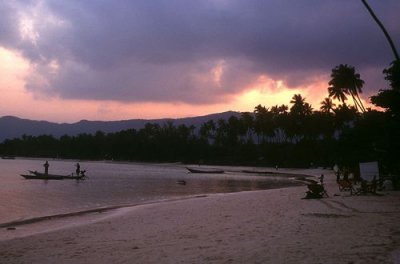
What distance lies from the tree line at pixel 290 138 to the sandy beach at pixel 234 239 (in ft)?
33.1

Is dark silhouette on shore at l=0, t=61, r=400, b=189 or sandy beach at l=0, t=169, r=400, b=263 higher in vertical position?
dark silhouette on shore at l=0, t=61, r=400, b=189

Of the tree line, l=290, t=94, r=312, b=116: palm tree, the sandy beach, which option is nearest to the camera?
the sandy beach

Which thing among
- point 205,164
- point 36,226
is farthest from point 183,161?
point 36,226

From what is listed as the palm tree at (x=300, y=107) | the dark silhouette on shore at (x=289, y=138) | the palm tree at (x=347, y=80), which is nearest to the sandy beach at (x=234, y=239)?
the dark silhouette on shore at (x=289, y=138)

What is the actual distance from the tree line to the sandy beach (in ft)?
33.1

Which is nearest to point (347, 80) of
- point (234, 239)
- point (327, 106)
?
point (327, 106)

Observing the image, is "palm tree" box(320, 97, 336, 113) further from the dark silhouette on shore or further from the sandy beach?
the sandy beach

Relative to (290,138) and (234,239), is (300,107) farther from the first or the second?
(234,239)

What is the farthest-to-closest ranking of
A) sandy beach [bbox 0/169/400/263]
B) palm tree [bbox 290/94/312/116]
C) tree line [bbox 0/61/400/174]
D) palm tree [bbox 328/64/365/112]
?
palm tree [bbox 290/94/312/116]
palm tree [bbox 328/64/365/112]
tree line [bbox 0/61/400/174]
sandy beach [bbox 0/169/400/263]

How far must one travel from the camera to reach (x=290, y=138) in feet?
399

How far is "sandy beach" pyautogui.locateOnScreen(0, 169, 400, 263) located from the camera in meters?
9.68

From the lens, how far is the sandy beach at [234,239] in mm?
9680

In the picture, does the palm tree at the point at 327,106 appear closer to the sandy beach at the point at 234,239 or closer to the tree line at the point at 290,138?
the tree line at the point at 290,138

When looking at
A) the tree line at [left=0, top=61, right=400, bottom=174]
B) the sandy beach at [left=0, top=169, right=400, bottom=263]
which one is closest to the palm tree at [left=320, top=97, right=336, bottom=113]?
the tree line at [left=0, top=61, right=400, bottom=174]
